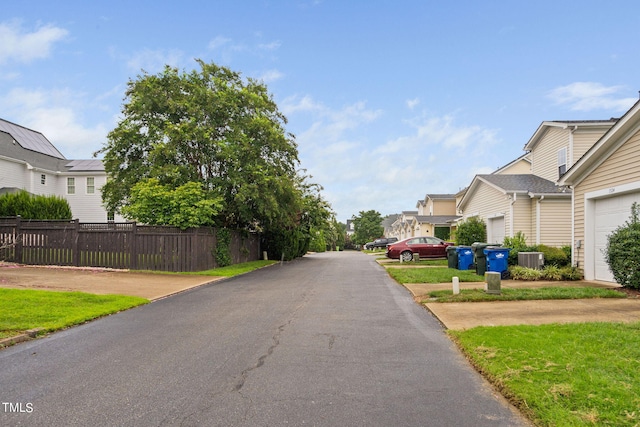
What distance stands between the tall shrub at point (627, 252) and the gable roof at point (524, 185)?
332 inches

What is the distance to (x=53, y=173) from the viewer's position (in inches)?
1309

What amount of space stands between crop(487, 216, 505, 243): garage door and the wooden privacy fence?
14300mm

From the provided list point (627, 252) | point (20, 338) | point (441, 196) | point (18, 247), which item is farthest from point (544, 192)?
point (441, 196)

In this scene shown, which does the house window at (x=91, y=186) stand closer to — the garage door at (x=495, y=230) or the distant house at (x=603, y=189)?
the garage door at (x=495, y=230)

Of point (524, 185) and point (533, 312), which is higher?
point (524, 185)

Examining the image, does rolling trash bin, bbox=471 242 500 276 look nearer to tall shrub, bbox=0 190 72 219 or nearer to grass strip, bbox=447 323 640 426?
grass strip, bbox=447 323 640 426

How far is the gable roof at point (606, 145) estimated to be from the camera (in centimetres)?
1110

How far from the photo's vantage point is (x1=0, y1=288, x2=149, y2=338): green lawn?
294 inches

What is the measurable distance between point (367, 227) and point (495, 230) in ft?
182

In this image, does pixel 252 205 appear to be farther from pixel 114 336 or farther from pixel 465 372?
pixel 465 372

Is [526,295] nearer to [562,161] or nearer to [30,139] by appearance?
[562,161]

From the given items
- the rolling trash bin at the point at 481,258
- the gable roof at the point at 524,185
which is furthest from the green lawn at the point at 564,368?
the gable roof at the point at 524,185

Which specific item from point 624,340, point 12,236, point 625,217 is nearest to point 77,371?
point 624,340

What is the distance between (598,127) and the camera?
786 inches
